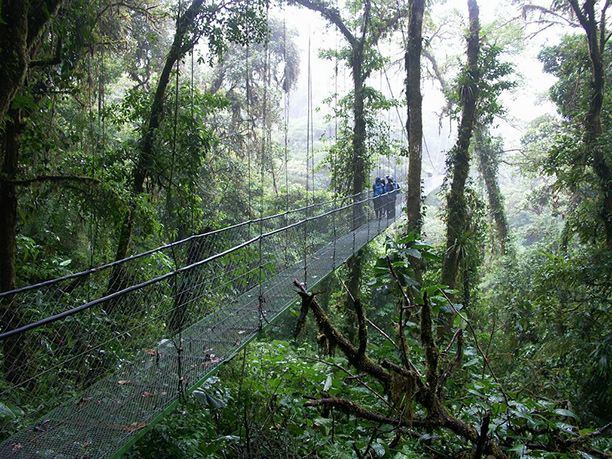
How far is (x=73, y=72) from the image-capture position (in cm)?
313

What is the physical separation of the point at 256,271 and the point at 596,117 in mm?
3762

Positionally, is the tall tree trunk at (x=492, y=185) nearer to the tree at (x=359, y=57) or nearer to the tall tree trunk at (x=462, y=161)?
the tree at (x=359, y=57)

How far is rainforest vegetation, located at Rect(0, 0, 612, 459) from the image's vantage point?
5.06 feet

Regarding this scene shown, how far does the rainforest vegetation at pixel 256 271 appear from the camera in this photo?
5.06ft

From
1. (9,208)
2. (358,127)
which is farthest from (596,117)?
(9,208)

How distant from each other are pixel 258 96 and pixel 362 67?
3.29 m

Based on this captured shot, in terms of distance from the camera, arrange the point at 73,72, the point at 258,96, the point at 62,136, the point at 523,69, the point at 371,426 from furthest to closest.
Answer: the point at 523,69
the point at 258,96
the point at 62,136
the point at 73,72
the point at 371,426

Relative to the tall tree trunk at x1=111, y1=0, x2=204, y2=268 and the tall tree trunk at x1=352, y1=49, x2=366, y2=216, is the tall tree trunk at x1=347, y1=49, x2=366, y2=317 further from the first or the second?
the tall tree trunk at x1=111, y1=0, x2=204, y2=268

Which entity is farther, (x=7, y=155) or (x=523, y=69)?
(x=523, y=69)

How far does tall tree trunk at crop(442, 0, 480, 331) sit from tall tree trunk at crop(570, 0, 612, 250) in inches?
52.0

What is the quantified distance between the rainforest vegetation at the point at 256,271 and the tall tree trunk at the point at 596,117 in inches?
0.9

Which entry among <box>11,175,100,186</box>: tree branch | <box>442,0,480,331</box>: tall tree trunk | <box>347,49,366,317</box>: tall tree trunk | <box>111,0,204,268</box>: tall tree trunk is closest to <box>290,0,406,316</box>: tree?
<box>347,49,366,317</box>: tall tree trunk

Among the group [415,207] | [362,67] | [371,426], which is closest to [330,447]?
[371,426]

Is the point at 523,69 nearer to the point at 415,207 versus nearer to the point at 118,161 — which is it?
the point at 415,207
